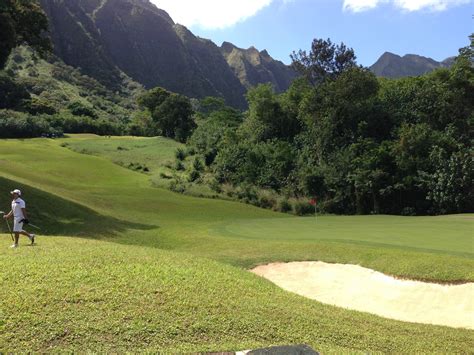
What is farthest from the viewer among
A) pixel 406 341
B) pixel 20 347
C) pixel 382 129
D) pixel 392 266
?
pixel 382 129

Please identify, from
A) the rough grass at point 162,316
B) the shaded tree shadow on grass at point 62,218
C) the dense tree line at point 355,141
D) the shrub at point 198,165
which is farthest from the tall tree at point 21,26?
the shrub at point 198,165

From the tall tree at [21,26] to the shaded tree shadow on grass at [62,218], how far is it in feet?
29.6

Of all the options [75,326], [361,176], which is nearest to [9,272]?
[75,326]

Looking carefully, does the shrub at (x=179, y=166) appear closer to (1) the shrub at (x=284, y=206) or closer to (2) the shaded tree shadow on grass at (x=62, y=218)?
(1) the shrub at (x=284, y=206)

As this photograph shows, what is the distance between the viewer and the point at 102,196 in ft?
121

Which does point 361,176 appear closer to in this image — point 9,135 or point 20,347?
point 20,347

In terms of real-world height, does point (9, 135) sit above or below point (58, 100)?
below

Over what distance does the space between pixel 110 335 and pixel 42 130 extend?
8564 cm

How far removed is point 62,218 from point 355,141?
38.1m

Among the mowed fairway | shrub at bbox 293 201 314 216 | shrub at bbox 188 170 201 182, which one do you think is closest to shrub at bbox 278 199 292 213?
shrub at bbox 293 201 314 216

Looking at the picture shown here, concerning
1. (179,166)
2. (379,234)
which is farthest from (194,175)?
(379,234)

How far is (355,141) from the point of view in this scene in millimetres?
52812

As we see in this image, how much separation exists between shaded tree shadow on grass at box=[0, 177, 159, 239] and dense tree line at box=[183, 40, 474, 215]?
24.8 meters

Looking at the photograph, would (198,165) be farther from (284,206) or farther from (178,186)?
(284,206)
